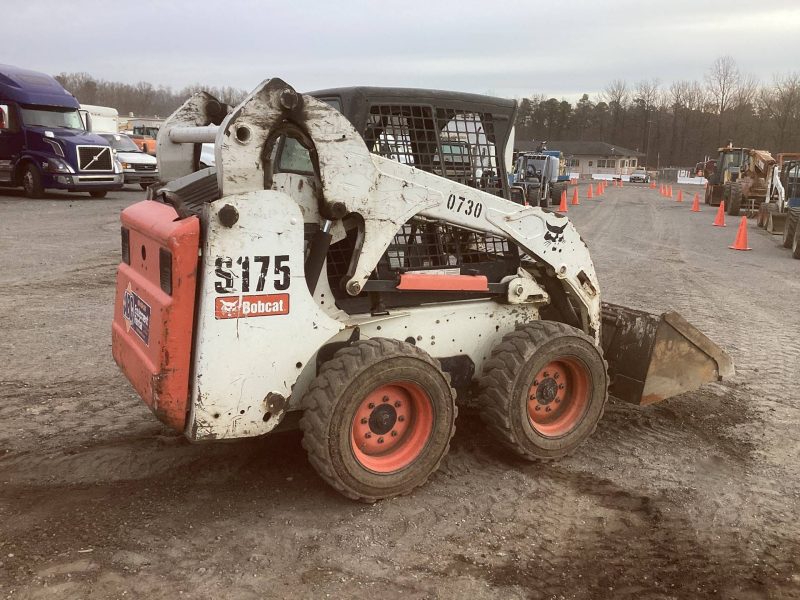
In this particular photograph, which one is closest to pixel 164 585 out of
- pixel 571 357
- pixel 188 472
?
pixel 188 472

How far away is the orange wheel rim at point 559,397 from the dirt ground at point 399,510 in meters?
0.25

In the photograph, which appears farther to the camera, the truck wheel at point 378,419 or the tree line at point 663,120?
the tree line at point 663,120

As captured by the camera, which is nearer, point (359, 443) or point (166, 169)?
point (359, 443)

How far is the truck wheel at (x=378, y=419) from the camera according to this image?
3.58 meters

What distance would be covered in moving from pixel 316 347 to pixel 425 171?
3.96ft

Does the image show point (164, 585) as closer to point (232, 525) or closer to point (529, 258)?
point (232, 525)

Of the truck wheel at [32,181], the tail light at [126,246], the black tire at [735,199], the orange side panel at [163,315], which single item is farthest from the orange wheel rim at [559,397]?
the black tire at [735,199]

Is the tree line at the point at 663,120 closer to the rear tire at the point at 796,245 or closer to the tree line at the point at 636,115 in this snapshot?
the tree line at the point at 636,115

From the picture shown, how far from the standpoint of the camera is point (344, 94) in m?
4.04

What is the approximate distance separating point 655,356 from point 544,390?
1.00 meters

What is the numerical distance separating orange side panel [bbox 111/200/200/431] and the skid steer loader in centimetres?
1

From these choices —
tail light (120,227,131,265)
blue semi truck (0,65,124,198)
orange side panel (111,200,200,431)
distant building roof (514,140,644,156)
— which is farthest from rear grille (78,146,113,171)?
distant building roof (514,140,644,156)

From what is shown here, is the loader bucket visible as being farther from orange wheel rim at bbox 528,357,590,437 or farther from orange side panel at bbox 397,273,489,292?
orange side panel at bbox 397,273,489,292

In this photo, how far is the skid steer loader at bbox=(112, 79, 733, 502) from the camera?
3393 millimetres
